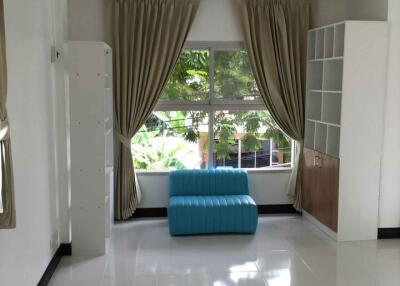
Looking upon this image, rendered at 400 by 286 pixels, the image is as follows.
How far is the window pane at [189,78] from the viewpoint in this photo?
570 cm

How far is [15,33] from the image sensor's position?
3.20 meters

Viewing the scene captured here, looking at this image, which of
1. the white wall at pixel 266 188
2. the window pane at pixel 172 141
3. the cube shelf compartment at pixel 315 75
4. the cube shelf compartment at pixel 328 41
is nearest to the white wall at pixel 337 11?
the cube shelf compartment at pixel 328 41

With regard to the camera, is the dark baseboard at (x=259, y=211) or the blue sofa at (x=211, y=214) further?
the dark baseboard at (x=259, y=211)

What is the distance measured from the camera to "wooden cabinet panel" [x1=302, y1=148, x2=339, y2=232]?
4984 millimetres

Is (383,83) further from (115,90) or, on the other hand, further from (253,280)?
(115,90)

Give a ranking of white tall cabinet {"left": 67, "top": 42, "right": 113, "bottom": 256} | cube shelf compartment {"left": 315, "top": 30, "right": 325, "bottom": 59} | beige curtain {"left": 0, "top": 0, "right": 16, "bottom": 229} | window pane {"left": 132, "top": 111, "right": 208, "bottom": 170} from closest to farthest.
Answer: beige curtain {"left": 0, "top": 0, "right": 16, "bottom": 229} → white tall cabinet {"left": 67, "top": 42, "right": 113, "bottom": 256} → cube shelf compartment {"left": 315, "top": 30, "right": 325, "bottom": 59} → window pane {"left": 132, "top": 111, "right": 208, "bottom": 170}

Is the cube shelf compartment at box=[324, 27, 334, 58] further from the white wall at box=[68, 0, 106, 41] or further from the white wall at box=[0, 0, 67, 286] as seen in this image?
the white wall at box=[0, 0, 67, 286]

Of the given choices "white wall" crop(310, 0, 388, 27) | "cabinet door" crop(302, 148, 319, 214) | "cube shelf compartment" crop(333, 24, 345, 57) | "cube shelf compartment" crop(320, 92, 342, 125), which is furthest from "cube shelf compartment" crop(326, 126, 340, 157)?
"white wall" crop(310, 0, 388, 27)

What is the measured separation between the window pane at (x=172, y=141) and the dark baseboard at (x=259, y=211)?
1.63 ft

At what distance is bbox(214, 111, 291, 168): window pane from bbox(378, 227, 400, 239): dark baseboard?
145cm

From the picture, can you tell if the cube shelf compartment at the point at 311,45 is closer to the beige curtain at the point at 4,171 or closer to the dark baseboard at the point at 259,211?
the dark baseboard at the point at 259,211

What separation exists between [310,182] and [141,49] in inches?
95.3

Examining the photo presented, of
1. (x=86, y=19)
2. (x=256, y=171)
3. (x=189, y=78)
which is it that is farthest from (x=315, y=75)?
(x=86, y=19)

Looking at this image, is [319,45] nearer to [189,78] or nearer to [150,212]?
[189,78]
